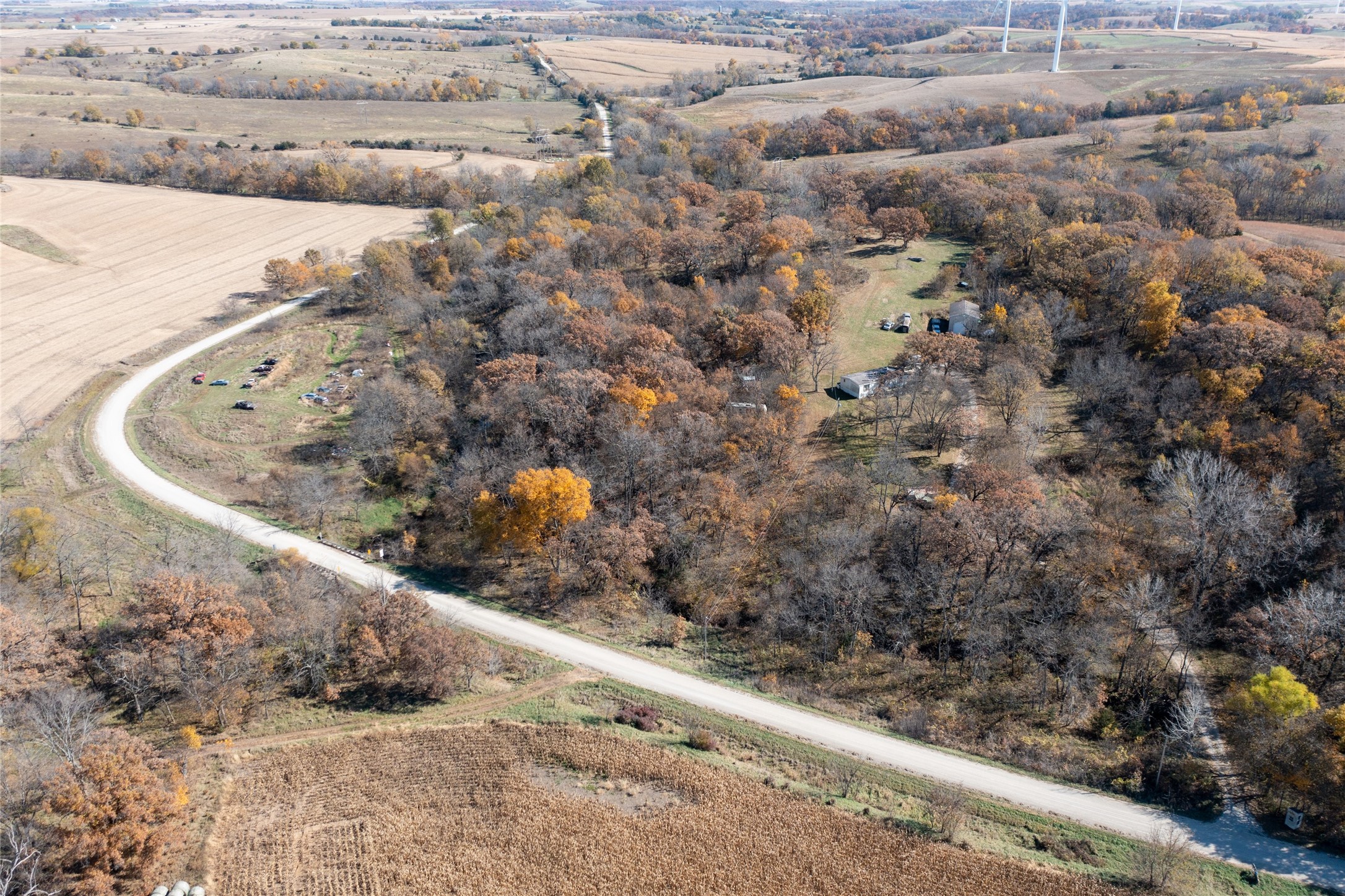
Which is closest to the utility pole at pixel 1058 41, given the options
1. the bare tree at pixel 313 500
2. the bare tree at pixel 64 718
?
the bare tree at pixel 313 500

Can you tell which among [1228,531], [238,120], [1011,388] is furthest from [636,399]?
[238,120]

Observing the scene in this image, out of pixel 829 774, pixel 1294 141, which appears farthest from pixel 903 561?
pixel 1294 141

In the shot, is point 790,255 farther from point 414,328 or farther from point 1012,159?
point 1012,159

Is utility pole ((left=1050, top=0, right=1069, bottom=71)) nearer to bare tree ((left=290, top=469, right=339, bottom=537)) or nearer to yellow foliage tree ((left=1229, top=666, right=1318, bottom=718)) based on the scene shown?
yellow foliage tree ((left=1229, top=666, right=1318, bottom=718))

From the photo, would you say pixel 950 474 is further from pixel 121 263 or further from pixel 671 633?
pixel 121 263

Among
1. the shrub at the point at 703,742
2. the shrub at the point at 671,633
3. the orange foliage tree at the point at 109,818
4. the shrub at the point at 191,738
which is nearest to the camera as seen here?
the orange foliage tree at the point at 109,818

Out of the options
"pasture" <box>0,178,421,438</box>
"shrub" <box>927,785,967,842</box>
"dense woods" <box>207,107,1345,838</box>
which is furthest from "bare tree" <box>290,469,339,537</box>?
"shrub" <box>927,785,967,842</box>

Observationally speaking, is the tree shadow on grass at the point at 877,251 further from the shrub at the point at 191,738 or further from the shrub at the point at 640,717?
the shrub at the point at 191,738
